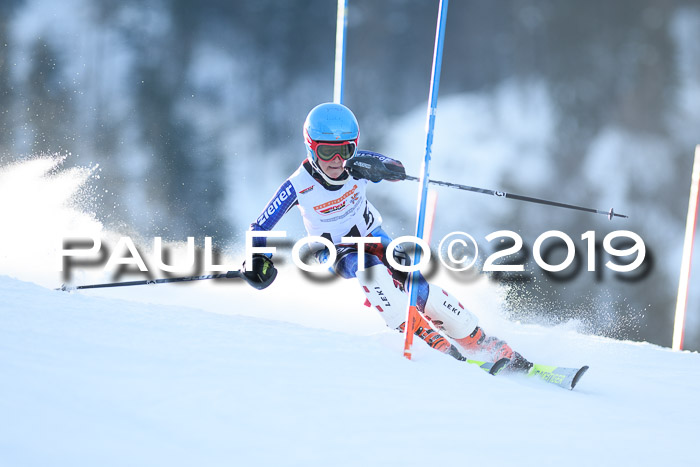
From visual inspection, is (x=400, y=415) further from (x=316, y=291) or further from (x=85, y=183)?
(x=85, y=183)

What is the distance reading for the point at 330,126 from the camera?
314 centimetres

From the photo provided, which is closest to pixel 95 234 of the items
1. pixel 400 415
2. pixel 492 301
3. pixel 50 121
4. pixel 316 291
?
pixel 50 121

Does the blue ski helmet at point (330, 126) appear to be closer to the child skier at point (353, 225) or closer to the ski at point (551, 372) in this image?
the child skier at point (353, 225)

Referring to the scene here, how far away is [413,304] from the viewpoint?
8.34 ft

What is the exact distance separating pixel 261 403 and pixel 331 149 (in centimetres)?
173

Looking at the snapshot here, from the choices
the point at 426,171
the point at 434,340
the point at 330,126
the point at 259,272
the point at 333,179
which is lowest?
the point at 434,340

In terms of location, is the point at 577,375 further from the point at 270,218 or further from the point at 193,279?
the point at 193,279

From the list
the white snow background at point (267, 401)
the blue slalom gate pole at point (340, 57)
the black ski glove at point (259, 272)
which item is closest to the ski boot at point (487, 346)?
the white snow background at point (267, 401)

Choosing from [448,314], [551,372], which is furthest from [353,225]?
[551,372]

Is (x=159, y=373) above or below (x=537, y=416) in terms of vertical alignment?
above

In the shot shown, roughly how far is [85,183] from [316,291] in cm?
377

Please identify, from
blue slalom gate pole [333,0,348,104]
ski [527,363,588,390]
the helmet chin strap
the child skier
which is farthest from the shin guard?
blue slalom gate pole [333,0,348,104]

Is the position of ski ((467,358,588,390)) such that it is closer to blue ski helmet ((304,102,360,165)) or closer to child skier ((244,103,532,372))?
child skier ((244,103,532,372))

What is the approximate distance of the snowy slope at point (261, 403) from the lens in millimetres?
1456
